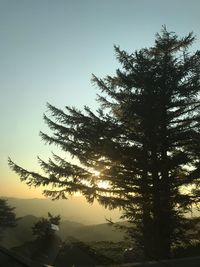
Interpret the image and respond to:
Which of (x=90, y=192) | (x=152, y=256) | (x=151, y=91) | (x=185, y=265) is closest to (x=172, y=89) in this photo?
(x=151, y=91)

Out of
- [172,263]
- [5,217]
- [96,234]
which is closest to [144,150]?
[172,263]

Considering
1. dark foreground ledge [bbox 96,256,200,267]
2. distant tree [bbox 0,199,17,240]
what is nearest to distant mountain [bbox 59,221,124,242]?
distant tree [bbox 0,199,17,240]

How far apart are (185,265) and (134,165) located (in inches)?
312

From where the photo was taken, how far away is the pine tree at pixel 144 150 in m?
15.4

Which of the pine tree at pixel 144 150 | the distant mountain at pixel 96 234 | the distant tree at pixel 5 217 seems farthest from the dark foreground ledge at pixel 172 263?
the distant mountain at pixel 96 234

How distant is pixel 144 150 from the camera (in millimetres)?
16453

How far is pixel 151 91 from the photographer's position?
1661 centimetres

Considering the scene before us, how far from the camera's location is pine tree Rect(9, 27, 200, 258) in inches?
607

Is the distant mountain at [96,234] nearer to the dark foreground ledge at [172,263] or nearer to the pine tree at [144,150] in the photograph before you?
the pine tree at [144,150]

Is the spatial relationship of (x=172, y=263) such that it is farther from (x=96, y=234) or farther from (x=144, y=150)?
(x=96, y=234)

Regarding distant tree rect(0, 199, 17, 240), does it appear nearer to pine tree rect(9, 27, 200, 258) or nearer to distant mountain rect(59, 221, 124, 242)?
distant mountain rect(59, 221, 124, 242)

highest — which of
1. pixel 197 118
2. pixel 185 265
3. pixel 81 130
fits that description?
pixel 197 118

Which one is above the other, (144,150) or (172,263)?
(144,150)

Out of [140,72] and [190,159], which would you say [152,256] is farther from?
[140,72]
